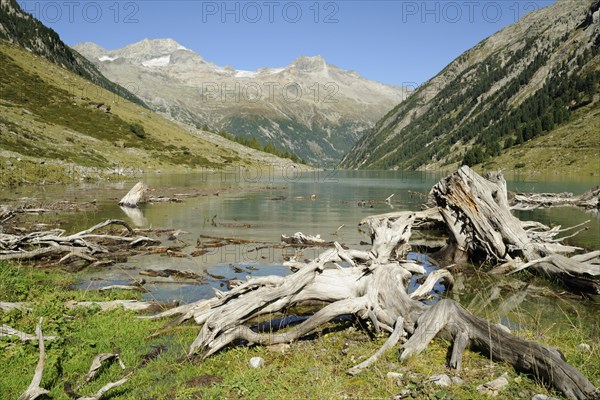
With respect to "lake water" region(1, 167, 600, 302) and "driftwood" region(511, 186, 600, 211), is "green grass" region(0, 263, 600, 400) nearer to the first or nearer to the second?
"lake water" region(1, 167, 600, 302)

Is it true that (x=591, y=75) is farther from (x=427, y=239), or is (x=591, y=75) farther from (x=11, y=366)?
(x=11, y=366)

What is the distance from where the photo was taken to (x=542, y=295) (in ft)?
45.3

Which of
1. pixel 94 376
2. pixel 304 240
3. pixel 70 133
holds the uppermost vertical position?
pixel 70 133

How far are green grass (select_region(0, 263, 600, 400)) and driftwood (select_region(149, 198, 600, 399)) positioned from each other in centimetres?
25

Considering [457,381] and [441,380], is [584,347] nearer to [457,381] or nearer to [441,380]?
[457,381]

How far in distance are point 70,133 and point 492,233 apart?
10366 centimetres

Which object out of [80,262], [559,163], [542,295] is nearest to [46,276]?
[80,262]

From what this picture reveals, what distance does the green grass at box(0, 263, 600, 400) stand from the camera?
691 cm

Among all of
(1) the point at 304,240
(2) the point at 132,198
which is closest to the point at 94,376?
(1) the point at 304,240

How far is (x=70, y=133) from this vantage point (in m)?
97.5

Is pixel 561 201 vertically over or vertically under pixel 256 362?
over

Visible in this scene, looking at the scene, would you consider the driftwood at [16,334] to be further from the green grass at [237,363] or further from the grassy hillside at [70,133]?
the grassy hillside at [70,133]

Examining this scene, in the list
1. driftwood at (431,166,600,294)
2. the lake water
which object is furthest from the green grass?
driftwood at (431,166,600,294)

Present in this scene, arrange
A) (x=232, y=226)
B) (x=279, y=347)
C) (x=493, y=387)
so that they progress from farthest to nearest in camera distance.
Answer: (x=232, y=226) → (x=279, y=347) → (x=493, y=387)
